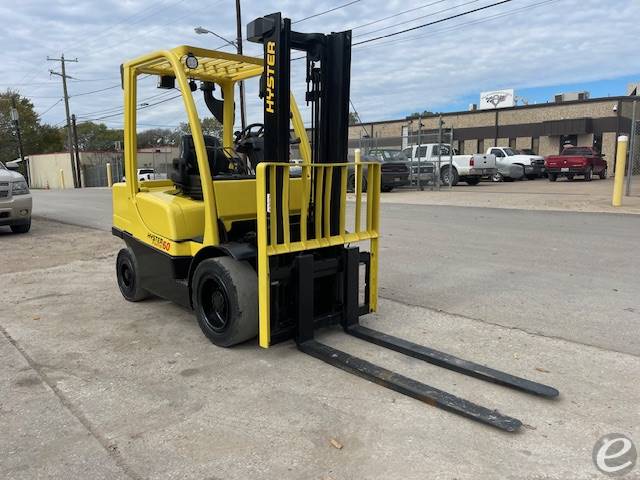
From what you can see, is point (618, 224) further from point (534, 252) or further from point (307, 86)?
point (307, 86)

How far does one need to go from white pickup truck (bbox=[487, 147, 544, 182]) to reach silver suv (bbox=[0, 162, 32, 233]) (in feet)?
77.6

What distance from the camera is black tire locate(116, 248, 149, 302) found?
5.75 metres

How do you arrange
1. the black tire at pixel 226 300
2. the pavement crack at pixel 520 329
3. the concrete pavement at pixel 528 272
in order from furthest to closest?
the concrete pavement at pixel 528 272, the pavement crack at pixel 520 329, the black tire at pixel 226 300

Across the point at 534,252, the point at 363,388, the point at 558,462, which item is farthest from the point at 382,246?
the point at 558,462

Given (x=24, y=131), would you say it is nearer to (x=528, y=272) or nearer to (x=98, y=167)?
(x=98, y=167)

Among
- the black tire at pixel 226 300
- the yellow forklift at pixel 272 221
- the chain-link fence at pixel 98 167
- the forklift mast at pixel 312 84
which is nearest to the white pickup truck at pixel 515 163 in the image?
the yellow forklift at pixel 272 221

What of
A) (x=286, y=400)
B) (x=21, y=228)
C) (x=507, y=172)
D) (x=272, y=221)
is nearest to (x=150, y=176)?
(x=272, y=221)

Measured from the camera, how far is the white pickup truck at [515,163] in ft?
95.8

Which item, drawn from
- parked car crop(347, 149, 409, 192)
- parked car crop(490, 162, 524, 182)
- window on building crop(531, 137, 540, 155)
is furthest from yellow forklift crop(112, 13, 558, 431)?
window on building crop(531, 137, 540, 155)

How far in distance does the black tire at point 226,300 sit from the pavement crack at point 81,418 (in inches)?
48.9

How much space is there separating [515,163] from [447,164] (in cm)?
643

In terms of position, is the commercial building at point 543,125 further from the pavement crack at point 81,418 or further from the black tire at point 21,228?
the pavement crack at point 81,418

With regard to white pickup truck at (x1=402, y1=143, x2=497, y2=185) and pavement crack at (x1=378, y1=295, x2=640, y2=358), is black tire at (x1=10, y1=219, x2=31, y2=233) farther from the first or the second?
white pickup truck at (x1=402, y1=143, x2=497, y2=185)

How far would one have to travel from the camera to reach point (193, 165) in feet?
16.5
